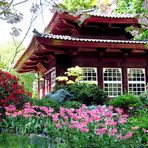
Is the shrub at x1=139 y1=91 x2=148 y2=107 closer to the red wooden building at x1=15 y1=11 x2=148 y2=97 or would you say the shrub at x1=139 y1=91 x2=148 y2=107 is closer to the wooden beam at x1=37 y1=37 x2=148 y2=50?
the red wooden building at x1=15 y1=11 x2=148 y2=97

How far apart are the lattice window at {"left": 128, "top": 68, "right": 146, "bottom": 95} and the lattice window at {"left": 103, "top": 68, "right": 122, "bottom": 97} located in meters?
0.53

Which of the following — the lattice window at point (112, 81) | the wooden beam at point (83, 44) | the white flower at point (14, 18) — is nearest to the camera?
the white flower at point (14, 18)

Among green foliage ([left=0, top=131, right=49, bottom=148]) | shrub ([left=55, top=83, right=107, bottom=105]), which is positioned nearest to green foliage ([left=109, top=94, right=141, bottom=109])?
shrub ([left=55, top=83, right=107, bottom=105])

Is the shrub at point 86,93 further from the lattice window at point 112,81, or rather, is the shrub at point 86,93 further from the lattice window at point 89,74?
the lattice window at point 112,81

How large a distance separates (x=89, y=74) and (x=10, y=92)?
332 inches

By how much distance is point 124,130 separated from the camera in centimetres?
611

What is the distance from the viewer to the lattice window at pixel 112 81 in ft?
57.8

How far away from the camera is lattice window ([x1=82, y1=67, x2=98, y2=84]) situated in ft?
56.7

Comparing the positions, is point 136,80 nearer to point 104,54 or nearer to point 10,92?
point 104,54

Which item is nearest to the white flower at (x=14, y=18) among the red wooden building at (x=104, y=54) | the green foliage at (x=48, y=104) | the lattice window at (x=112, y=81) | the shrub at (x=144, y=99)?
the green foliage at (x=48, y=104)

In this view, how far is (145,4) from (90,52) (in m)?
14.5

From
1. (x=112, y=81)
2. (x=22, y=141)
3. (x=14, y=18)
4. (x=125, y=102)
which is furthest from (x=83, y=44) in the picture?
(x=14, y=18)

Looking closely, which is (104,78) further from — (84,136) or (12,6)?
(12,6)

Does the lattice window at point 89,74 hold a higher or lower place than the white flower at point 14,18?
higher
